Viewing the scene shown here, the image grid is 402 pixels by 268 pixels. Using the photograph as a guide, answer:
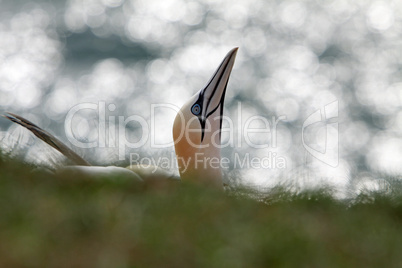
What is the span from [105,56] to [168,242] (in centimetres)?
2470

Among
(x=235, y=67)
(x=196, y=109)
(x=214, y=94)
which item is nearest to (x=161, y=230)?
(x=196, y=109)

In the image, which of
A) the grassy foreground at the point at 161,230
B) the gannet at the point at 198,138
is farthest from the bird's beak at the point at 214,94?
the grassy foreground at the point at 161,230

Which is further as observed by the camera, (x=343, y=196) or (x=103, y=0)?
(x=103, y=0)

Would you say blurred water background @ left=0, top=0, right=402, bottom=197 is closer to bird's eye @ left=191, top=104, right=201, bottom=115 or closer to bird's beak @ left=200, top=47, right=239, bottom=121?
bird's beak @ left=200, top=47, right=239, bottom=121

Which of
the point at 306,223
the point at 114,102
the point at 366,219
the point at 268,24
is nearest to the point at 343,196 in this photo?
the point at 366,219

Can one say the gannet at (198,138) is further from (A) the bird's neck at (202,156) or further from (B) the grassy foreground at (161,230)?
(B) the grassy foreground at (161,230)

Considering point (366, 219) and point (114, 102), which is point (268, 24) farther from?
point (366, 219)

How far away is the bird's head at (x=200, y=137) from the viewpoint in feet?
18.2

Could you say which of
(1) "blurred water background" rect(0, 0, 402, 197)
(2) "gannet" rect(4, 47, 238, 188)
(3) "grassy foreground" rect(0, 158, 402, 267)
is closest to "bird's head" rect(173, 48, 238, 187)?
(2) "gannet" rect(4, 47, 238, 188)

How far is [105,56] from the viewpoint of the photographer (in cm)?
2695

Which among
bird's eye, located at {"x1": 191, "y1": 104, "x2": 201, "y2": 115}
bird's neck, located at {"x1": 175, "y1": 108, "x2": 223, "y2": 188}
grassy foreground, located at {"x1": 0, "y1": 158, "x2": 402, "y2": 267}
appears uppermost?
bird's eye, located at {"x1": 191, "y1": 104, "x2": 201, "y2": 115}

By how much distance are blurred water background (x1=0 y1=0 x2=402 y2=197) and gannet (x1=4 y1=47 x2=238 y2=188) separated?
12979 mm

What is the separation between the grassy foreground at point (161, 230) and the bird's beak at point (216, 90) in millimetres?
1702

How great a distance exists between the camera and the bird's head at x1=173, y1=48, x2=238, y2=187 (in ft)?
18.2
